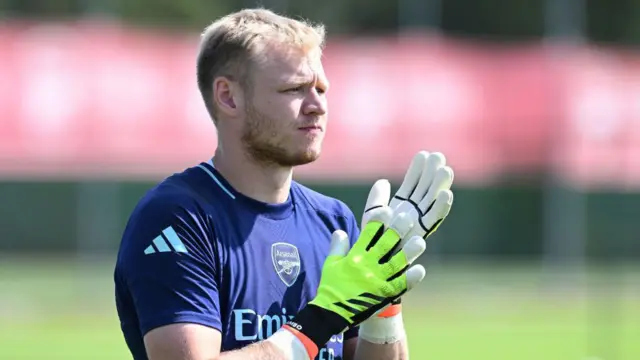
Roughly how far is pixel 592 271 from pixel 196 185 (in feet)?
68.9

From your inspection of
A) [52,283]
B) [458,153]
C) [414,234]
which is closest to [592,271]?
[458,153]

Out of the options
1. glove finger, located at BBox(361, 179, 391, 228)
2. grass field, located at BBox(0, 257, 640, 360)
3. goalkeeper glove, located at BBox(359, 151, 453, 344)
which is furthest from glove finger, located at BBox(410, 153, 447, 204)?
grass field, located at BBox(0, 257, 640, 360)

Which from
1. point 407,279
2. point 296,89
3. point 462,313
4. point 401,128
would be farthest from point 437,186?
point 401,128

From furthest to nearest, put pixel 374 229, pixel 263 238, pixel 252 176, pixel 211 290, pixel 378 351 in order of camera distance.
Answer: pixel 378 351, pixel 252 176, pixel 263 238, pixel 374 229, pixel 211 290

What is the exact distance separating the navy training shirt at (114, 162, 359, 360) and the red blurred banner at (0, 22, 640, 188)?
1816 centimetres

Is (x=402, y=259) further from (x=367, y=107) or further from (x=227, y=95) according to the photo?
(x=367, y=107)

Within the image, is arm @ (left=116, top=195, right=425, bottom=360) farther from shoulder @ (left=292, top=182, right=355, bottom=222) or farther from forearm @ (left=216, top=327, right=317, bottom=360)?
shoulder @ (left=292, top=182, right=355, bottom=222)

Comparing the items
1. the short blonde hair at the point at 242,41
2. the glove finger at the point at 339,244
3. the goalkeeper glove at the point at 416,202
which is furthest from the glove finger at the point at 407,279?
the short blonde hair at the point at 242,41

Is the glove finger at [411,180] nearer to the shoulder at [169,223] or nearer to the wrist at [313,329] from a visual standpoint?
the wrist at [313,329]

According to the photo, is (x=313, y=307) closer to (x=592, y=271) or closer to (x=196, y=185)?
(x=196, y=185)

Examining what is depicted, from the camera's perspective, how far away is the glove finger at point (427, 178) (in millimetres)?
4160

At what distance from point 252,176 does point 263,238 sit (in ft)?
0.75

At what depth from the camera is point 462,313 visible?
60.5 ft

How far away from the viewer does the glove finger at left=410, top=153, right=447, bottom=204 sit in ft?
13.6
